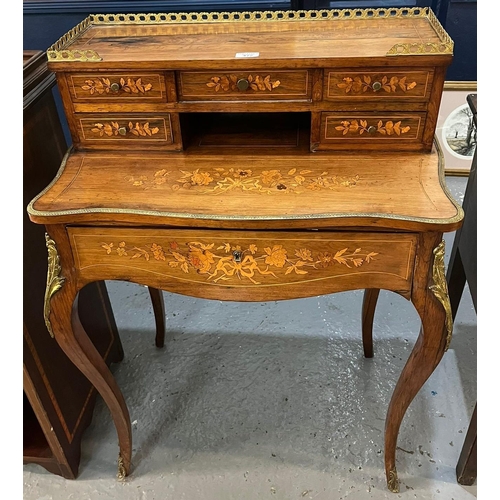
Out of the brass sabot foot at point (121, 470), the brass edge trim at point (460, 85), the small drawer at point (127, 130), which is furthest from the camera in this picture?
the brass edge trim at point (460, 85)

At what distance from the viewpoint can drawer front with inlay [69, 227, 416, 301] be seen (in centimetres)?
98

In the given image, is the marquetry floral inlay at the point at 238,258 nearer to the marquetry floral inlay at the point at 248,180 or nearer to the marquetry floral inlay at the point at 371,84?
the marquetry floral inlay at the point at 248,180

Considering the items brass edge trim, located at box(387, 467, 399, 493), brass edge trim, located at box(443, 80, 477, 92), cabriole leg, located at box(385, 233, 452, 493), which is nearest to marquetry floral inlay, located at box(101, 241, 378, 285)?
cabriole leg, located at box(385, 233, 452, 493)

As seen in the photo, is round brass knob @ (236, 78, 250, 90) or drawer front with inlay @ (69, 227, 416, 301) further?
round brass knob @ (236, 78, 250, 90)

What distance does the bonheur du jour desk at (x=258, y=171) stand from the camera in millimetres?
978

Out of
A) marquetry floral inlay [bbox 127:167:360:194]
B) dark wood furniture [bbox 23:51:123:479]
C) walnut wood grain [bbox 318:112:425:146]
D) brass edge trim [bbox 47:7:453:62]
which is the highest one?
brass edge trim [bbox 47:7:453:62]

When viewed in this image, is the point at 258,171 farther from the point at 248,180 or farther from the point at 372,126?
the point at 372,126

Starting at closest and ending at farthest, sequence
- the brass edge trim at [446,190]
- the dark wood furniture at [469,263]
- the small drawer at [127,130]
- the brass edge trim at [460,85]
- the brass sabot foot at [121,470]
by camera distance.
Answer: the brass edge trim at [446,190]
the small drawer at [127,130]
the dark wood furniture at [469,263]
the brass sabot foot at [121,470]
the brass edge trim at [460,85]

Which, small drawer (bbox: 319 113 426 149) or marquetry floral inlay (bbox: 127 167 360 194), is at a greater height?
small drawer (bbox: 319 113 426 149)

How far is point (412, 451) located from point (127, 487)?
784mm

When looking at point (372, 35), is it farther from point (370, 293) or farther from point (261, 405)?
point (261, 405)

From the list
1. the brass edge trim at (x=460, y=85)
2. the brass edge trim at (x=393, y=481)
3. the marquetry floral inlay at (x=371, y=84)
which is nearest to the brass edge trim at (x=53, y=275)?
the marquetry floral inlay at (x=371, y=84)

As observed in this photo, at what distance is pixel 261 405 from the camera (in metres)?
1.60

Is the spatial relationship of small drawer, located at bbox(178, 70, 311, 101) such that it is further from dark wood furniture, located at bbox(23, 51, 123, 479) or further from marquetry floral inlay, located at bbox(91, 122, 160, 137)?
dark wood furniture, located at bbox(23, 51, 123, 479)
